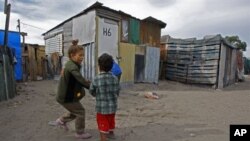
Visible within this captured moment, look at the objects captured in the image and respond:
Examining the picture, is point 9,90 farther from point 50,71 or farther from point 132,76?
point 50,71

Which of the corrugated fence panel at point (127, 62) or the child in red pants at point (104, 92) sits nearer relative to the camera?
the child in red pants at point (104, 92)

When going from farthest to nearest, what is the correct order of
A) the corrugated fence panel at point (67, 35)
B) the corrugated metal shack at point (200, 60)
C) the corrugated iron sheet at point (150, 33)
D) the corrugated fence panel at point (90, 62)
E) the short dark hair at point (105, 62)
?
the corrugated metal shack at point (200, 60)
the corrugated iron sheet at point (150, 33)
the corrugated fence panel at point (67, 35)
the corrugated fence panel at point (90, 62)
the short dark hair at point (105, 62)

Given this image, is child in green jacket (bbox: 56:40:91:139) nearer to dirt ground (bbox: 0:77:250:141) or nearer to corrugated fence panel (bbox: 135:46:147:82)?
dirt ground (bbox: 0:77:250:141)

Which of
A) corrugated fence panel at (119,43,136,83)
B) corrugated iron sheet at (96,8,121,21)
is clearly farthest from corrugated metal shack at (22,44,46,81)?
corrugated iron sheet at (96,8,121,21)

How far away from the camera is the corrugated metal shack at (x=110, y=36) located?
11297 mm

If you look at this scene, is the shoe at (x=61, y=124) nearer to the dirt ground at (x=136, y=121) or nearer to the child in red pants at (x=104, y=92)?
the dirt ground at (x=136, y=121)

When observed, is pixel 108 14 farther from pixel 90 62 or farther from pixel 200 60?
pixel 200 60

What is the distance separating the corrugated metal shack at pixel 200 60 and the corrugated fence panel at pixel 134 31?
4.12 metres

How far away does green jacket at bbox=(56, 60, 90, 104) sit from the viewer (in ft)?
13.6

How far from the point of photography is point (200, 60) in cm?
1581

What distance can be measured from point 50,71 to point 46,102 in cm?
1020

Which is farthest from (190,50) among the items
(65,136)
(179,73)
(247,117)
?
(65,136)

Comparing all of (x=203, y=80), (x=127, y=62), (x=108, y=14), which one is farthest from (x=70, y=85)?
(x=203, y=80)

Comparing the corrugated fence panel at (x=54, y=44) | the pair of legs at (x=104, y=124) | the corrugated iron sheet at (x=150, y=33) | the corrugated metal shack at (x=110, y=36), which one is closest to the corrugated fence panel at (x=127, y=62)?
the corrugated metal shack at (x=110, y=36)
